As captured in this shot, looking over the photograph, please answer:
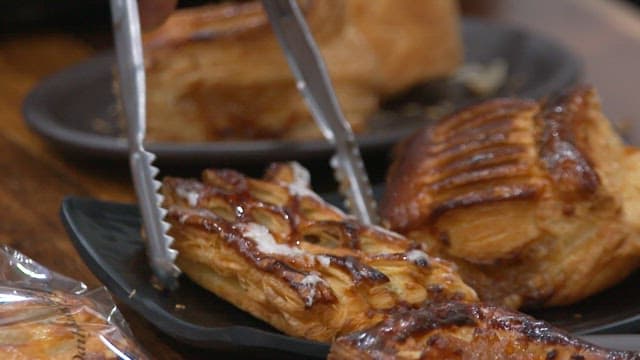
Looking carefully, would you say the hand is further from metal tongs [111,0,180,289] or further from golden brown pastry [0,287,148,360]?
golden brown pastry [0,287,148,360]

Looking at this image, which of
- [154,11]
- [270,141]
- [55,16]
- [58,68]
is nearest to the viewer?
[154,11]

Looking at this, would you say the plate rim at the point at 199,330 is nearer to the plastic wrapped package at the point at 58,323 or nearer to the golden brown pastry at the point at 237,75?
the plastic wrapped package at the point at 58,323

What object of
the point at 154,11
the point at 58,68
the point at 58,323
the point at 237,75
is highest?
the point at 154,11

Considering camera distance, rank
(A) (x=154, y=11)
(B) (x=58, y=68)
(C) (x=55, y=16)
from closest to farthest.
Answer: (A) (x=154, y=11)
(B) (x=58, y=68)
(C) (x=55, y=16)

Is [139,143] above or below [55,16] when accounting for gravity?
above

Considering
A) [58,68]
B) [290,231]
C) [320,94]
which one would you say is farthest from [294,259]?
[58,68]

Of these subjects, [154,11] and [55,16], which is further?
[55,16]

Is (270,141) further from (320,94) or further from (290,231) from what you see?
(290,231)
